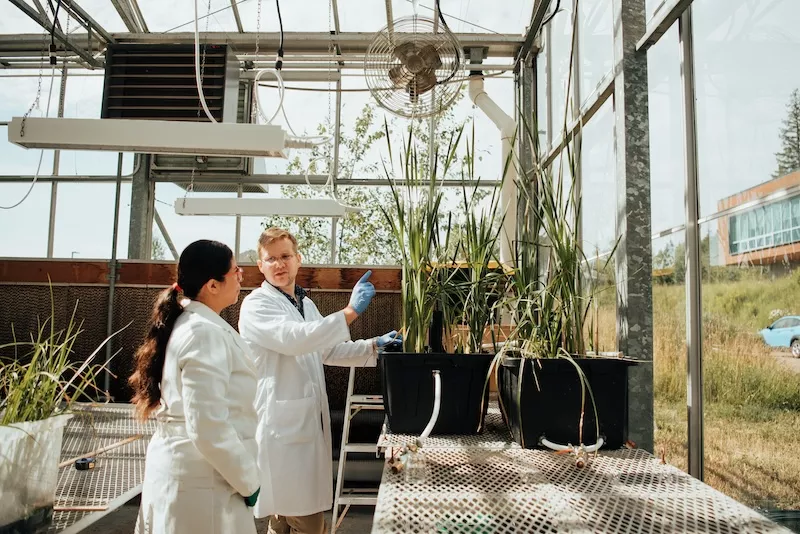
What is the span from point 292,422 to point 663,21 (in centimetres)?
176

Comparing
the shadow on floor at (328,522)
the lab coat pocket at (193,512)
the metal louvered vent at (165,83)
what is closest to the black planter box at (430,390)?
the lab coat pocket at (193,512)

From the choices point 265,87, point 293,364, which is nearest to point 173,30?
point 265,87

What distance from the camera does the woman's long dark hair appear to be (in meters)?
1.50

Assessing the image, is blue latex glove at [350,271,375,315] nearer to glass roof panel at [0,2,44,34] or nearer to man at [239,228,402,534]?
man at [239,228,402,534]

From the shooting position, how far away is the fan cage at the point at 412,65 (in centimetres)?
294

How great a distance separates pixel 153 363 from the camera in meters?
1.51

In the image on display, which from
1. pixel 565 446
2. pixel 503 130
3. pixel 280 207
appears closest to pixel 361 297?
pixel 565 446

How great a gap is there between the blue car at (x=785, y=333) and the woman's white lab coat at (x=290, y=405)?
1.23m

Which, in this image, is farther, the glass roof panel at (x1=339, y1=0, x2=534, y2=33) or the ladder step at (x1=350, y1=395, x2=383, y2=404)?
the glass roof panel at (x1=339, y1=0, x2=534, y2=33)

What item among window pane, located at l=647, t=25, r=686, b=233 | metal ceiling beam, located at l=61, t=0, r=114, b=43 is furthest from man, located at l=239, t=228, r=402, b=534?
metal ceiling beam, located at l=61, t=0, r=114, b=43

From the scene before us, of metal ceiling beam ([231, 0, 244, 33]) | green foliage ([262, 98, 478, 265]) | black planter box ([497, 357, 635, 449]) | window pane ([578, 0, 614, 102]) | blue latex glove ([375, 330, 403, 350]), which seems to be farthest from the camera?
green foliage ([262, 98, 478, 265])

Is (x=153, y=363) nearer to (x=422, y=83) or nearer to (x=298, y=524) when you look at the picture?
(x=298, y=524)

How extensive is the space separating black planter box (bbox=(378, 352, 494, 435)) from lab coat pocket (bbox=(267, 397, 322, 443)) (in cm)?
83

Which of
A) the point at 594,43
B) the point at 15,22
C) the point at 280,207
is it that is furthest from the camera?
the point at 15,22
